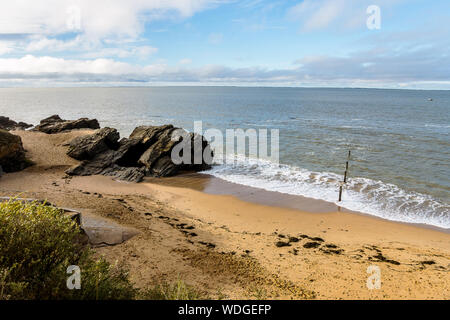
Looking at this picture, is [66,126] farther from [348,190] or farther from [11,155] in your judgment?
[348,190]

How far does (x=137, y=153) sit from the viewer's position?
26.8 meters

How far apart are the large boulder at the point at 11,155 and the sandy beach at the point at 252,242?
1.18 meters

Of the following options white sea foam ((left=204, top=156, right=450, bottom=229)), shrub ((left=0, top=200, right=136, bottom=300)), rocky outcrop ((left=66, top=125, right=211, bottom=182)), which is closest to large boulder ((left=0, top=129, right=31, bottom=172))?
rocky outcrop ((left=66, top=125, right=211, bottom=182))

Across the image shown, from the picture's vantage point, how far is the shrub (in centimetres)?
522

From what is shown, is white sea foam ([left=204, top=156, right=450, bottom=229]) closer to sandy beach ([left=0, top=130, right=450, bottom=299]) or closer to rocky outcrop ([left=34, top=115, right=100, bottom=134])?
sandy beach ([left=0, top=130, right=450, bottom=299])

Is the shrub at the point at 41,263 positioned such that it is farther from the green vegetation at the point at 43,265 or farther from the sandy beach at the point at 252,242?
the sandy beach at the point at 252,242

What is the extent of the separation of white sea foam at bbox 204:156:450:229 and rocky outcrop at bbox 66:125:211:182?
3.15 metres

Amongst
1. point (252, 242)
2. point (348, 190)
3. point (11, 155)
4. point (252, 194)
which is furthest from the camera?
point (11, 155)

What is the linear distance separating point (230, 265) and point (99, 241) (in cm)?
475

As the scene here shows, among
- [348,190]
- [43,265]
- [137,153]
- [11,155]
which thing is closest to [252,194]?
[348,190]

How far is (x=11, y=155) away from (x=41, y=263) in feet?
66.6

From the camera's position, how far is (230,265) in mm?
9844

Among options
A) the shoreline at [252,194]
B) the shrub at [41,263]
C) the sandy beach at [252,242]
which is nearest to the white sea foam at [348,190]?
the shoreline at [252,194]
